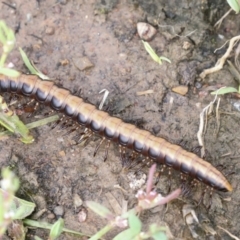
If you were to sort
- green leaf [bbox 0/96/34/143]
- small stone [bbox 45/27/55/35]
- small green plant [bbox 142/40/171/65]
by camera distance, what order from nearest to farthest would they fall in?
green leaf [bbox 0/96/34/143]
small green plant [bbox 142/40/171/65]
small stone [bbox 45/27/55/35]

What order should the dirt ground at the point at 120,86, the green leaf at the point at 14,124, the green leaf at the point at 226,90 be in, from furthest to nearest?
the green leaf at the point at 226,90 → the dirt ground at the point at 120,86 → the green leaf at the point at 14,124

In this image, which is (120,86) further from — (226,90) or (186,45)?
(226,90)

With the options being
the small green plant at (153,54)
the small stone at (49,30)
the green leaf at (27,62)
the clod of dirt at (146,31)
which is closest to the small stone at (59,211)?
the green leaf at (27,62)

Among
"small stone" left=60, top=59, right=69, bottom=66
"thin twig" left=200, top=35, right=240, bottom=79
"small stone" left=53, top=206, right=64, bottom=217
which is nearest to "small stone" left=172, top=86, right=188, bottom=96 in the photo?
"thin twig" left=200, top=35, right=240, bottom=79

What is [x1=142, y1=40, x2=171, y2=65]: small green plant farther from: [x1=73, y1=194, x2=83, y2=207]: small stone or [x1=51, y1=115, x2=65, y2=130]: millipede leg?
[x1=73, y1=194, x2=83, y2=207]: small stone

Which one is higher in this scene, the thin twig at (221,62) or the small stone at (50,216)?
the thin twig at (221,62)

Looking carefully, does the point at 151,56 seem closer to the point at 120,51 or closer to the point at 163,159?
the point at 120,51

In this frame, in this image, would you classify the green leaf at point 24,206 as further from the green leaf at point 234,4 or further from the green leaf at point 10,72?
the green leaf at point 234,4

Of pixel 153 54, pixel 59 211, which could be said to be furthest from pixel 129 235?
pixel 153 54
